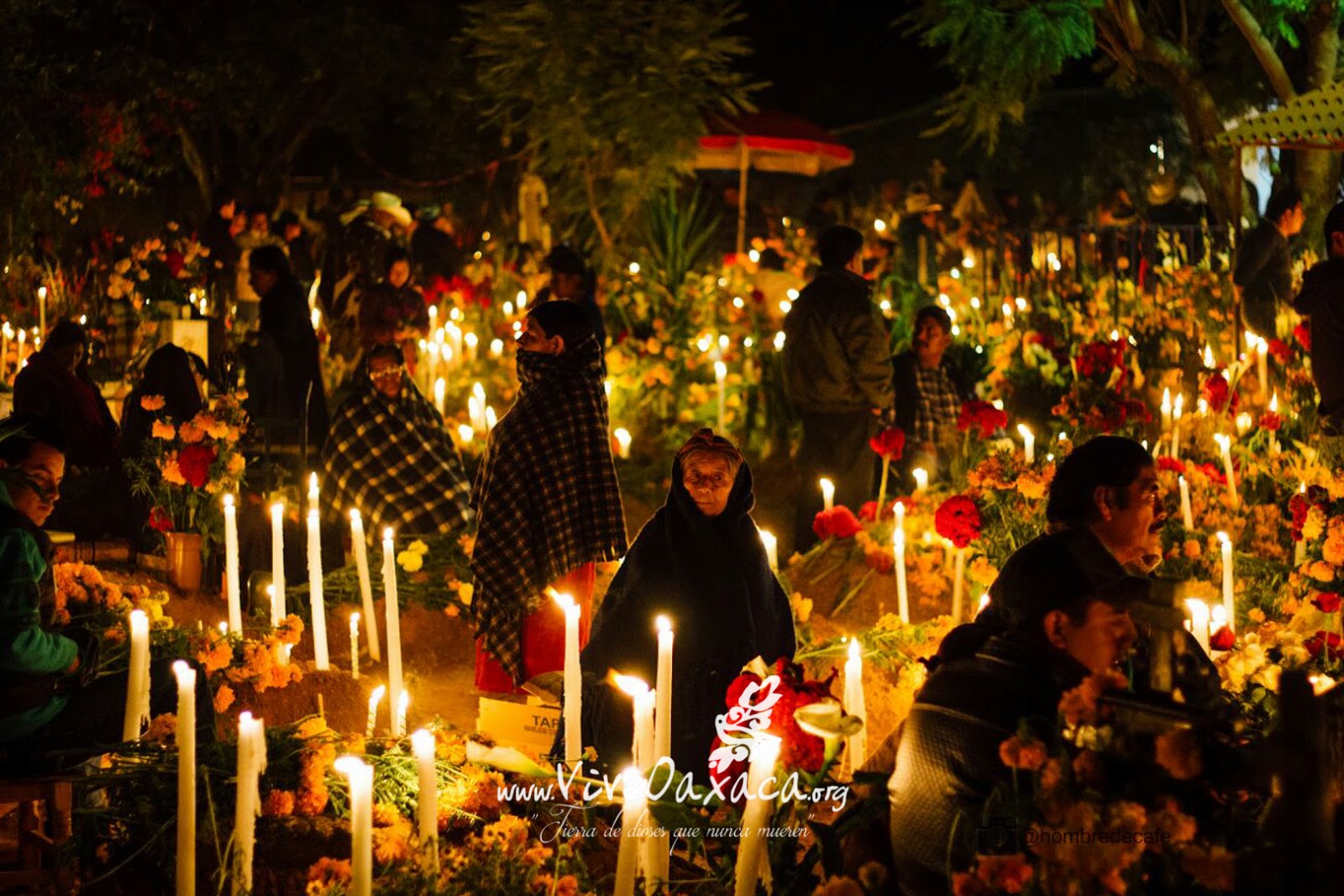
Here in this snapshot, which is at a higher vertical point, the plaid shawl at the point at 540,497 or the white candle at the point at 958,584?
the plaid shawl at the point at 540,497

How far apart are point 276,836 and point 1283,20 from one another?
1133 centimetres

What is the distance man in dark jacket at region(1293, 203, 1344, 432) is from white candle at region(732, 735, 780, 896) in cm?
467

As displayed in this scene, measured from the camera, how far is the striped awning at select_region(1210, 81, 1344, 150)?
5848 millimetres

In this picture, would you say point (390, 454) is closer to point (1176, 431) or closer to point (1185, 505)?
point (1185, 505)

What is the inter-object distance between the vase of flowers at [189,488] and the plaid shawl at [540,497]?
6.65ft

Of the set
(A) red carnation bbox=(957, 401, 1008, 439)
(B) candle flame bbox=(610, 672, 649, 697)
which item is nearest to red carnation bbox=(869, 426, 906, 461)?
(A) red carnation bbox=(957, 401, 1008, 439)

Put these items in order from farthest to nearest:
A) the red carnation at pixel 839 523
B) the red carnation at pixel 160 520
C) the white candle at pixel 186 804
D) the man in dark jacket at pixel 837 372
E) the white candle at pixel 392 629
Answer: the man in dark jacket at pixel 837 372
the red carnation at pixel 160 520
the red carnation at pixel 839 523
the white candle at pixel 392 629
the white candle at pixel 186 804

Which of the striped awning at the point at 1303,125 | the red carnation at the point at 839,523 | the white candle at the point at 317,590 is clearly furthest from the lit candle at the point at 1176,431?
the white candle at the point at 317,590

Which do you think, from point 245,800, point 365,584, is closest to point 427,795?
point 245,800

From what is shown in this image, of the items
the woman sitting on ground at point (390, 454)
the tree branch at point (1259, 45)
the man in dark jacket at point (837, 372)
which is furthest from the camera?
the tree branch at point (1259, 45)

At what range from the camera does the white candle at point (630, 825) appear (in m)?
3.44

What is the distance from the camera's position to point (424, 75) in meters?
23.2

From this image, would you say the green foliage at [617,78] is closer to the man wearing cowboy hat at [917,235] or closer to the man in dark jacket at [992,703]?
the man wearing cowboy hat at [917,235]

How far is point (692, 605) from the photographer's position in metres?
5.01
